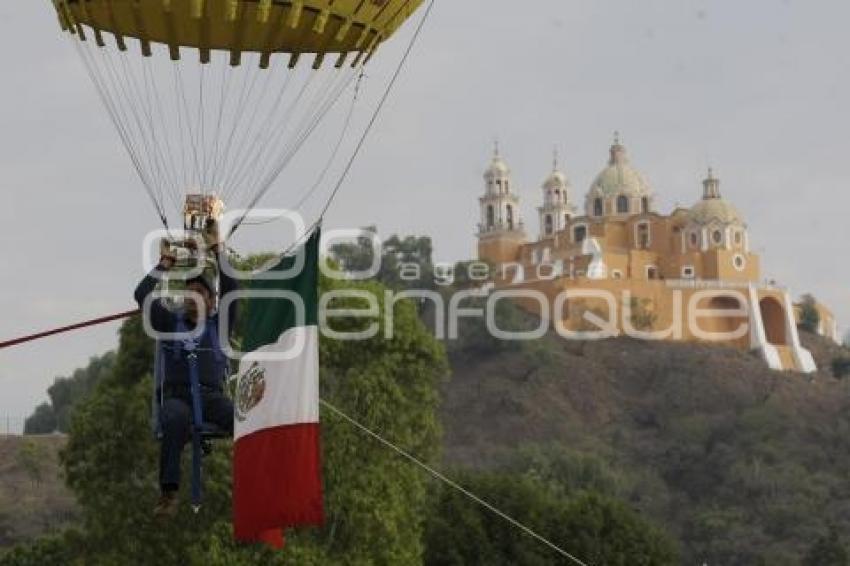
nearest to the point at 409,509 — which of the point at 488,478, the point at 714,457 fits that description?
the point at 488,478

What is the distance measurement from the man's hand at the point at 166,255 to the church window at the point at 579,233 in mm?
101147

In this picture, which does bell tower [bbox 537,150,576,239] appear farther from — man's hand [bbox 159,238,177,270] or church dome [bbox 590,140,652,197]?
man's hand [bbox 159,238,177,270]

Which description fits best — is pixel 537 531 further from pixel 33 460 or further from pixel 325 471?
pixel 33 460

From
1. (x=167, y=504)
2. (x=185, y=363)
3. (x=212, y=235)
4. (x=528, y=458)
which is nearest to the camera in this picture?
(x=185, y=363)

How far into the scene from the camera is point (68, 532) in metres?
36.9

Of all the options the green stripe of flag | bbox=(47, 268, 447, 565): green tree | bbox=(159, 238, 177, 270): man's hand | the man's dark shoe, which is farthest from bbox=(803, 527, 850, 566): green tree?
bbox=(159, 238, 177, 270): man's hand

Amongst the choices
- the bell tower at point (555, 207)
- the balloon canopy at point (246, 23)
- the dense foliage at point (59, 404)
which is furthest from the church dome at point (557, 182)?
the balloon canopy at point (246, 23)

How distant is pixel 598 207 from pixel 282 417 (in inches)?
4087

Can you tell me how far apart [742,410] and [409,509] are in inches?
2755

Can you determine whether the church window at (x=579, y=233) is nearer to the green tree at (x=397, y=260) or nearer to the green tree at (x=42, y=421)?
the green tree at (x=397, y=260)

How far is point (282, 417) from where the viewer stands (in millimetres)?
15734

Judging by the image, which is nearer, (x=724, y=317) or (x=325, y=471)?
(x=325, y=471)

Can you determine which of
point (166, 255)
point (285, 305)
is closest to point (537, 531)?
point (285, 305)

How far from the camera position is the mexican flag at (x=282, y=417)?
15.7 m
